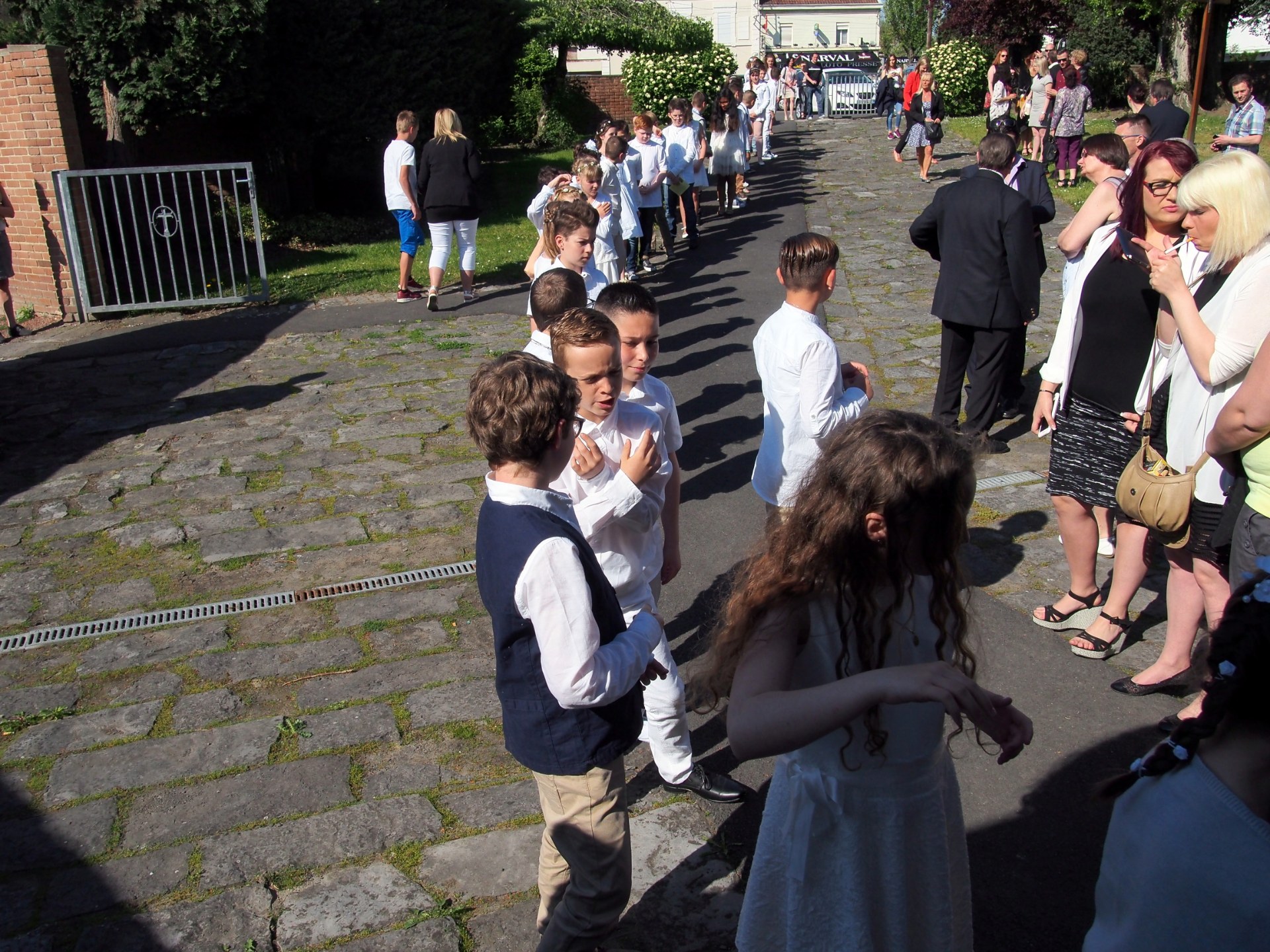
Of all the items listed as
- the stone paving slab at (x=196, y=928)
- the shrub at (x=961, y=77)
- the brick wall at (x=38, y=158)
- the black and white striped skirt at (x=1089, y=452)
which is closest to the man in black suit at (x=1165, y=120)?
the black and white striped skirt at (x=1089, y=452)

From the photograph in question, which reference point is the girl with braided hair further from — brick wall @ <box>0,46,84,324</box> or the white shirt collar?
brick wall @ <box>0,46,84,324</box>

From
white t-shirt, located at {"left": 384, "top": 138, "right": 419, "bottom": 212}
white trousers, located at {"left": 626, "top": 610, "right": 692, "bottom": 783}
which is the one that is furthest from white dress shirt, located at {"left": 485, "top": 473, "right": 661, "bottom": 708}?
white t-shirt, located at {"left": 384, "top": 138, "right": 419, "bottom": 212}

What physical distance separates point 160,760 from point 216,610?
1284 millimetres

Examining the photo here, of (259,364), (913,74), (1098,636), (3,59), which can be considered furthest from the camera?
(913,74)

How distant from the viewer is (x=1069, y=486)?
4.62 meters

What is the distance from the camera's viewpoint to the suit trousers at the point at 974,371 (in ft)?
22.1

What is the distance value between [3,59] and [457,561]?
9.06 metres

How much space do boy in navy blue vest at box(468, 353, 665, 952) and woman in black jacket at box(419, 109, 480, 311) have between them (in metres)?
8.78

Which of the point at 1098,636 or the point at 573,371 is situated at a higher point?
the point at 573,371

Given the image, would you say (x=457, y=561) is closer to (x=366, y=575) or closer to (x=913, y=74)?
(x=366, y=575)

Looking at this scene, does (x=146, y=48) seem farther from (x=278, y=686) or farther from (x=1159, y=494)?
(x=1159, y=494)

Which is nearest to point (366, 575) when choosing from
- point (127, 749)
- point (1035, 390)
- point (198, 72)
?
point (127, 749)

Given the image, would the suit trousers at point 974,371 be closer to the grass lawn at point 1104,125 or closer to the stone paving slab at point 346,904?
the stone paving slab at point 346,904

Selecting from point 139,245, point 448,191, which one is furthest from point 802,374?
point 139,245
